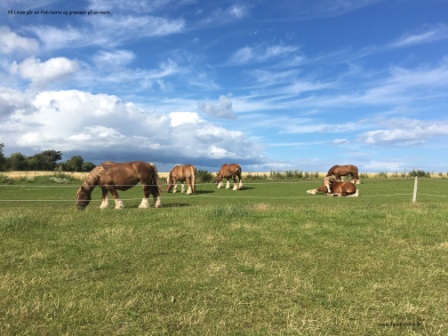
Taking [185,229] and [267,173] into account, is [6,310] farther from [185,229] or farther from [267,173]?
[267,173]

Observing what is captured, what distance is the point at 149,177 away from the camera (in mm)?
15172

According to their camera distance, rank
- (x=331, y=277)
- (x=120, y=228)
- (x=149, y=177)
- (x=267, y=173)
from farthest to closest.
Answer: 1. (x=267, y=173)
2. (x=149, y=177)
3. (x=120, y=228)
4. (x=331, y=277)

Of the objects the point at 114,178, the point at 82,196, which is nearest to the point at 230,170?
the point at 114,178

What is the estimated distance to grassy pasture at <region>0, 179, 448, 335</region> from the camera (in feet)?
13.2

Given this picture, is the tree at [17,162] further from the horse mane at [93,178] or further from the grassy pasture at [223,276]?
the grassy pasture at [223,276]

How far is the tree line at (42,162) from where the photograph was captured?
5900 cm

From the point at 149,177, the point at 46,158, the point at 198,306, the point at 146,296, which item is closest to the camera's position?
the point at 198,306

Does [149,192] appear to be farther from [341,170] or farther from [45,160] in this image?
[45,160]

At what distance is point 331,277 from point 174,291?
7.98 ft

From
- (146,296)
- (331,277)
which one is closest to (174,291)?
(146,296)

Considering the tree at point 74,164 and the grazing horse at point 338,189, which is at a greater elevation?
the tree at point 74,164

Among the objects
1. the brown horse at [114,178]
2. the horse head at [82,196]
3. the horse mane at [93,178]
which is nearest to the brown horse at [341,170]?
the brown horse at [114,178]

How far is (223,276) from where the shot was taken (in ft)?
18.4

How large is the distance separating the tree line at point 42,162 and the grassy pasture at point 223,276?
5518 centimetres
